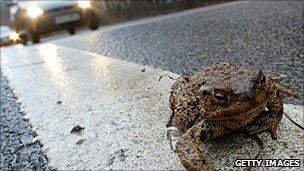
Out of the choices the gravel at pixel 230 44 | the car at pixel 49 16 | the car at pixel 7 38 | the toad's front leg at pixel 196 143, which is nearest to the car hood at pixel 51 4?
the car at pixel 49 16

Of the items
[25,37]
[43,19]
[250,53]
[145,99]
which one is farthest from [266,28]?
[25,37]

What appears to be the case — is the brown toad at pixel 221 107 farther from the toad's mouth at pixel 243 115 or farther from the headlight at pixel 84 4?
the headlight at pixel 84 4

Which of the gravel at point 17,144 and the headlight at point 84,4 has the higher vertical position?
the gravel at point 17,144

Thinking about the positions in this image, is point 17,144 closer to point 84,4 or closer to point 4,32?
point 84,4

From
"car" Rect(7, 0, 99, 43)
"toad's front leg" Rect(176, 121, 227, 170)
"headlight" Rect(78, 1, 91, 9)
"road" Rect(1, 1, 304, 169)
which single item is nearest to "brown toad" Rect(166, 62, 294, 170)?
"toad's front leg" Rect(176, 121, 227, 170)

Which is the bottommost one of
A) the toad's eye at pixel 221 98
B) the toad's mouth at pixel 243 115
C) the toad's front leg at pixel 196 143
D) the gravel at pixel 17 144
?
the gravel at pixel 17 144

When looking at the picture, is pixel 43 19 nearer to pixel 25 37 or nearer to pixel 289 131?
pixel 25 37

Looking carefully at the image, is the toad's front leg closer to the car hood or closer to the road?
the road

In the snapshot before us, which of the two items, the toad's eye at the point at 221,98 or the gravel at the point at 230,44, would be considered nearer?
the toad's eye at the point at 221,98
